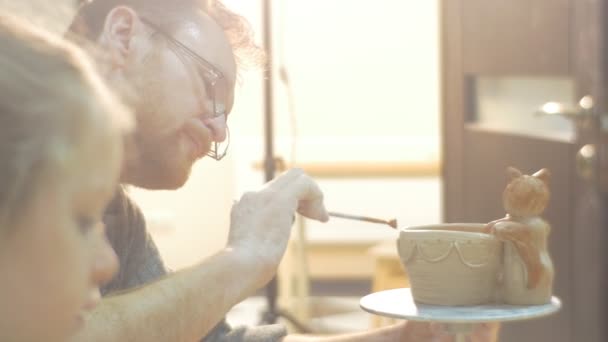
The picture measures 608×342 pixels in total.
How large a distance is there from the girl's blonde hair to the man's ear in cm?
85

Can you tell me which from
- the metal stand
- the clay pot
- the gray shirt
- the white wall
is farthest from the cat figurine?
the white wall

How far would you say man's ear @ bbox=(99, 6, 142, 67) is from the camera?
155cm

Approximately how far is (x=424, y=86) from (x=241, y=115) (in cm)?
82

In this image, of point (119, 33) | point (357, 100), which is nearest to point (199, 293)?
point (119, 33)

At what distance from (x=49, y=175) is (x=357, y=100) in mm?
4240

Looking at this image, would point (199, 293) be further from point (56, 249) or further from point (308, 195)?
point (56, 249)

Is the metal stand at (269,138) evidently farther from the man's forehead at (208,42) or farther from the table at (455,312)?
the table at (455,312)

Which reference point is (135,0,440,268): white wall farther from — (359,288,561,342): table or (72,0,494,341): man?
(359,288,561,342): table

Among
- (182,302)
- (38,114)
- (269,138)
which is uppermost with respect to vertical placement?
(38,114)

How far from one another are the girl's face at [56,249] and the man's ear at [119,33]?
2.77ft

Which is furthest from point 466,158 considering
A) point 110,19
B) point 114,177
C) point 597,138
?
point 114,177

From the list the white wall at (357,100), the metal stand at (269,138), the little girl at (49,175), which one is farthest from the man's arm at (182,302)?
the white wall at (357,100)

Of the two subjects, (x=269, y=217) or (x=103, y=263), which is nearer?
(x=103, y=263)

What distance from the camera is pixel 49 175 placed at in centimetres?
66
